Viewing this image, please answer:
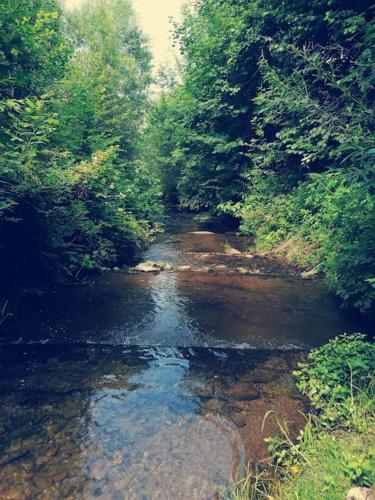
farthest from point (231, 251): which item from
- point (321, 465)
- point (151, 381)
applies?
point (321, 465)

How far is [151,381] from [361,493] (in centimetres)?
255

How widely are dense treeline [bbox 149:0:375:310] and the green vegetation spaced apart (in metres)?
1.03

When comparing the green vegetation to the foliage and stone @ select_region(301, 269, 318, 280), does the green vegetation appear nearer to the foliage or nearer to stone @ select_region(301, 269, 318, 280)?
the foliage

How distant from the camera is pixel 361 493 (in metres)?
2.04

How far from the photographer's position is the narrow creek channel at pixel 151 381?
2.80 metres

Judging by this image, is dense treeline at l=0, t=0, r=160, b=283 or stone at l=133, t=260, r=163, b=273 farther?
stone at l=133, t=260, r=163, b=273

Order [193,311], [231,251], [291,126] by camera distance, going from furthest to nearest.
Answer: [231,251] → [291,126] → [193,311]

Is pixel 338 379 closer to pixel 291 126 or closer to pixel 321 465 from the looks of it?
pixel 321 465

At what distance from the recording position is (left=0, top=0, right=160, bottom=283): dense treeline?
523 cm

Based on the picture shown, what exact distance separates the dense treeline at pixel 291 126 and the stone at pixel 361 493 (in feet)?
6.16

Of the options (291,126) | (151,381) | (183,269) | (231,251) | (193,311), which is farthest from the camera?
(231,251)

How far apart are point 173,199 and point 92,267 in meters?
18.6

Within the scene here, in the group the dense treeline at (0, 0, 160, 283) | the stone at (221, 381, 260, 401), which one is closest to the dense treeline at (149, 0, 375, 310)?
the stone at (221, 381, 260, 401)

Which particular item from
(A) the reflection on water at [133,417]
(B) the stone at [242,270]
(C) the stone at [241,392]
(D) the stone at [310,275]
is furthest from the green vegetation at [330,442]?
(B) the stone at [242,270]
